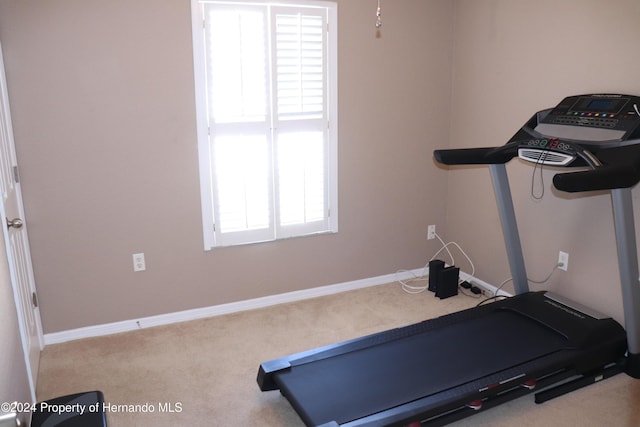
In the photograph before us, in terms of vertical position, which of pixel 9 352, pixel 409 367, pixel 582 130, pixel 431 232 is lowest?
pixel 409 367

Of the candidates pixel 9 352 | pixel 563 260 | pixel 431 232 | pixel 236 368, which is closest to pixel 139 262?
pixel 236 368

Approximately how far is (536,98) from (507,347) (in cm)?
153

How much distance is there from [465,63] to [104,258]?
8.85ft

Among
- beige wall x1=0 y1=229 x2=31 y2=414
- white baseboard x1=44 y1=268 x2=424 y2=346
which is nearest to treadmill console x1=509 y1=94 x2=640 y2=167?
white baseboard x1=44 y1=268 x2=424 y2=346

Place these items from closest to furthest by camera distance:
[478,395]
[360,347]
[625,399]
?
[478,395], [625,399], [360,347]

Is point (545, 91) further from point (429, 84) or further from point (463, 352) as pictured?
point (463, 352)

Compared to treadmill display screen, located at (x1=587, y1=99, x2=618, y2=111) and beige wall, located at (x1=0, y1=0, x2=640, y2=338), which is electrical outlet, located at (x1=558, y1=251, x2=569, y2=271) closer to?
beige wall, located at (x1=0, y1=0, x2=640, y2=338)

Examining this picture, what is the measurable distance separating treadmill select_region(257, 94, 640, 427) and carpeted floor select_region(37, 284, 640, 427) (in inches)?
4.4

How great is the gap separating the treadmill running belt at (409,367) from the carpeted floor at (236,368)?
199mm

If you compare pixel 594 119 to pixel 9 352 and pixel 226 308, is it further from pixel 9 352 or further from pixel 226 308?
pixel 9 352

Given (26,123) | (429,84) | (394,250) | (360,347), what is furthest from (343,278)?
(26,123)

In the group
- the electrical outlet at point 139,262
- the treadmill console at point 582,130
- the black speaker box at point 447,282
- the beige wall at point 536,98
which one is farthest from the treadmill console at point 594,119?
the electrical outlet at point 139,262

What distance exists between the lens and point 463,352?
266 centimetres

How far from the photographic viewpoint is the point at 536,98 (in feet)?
10.7
